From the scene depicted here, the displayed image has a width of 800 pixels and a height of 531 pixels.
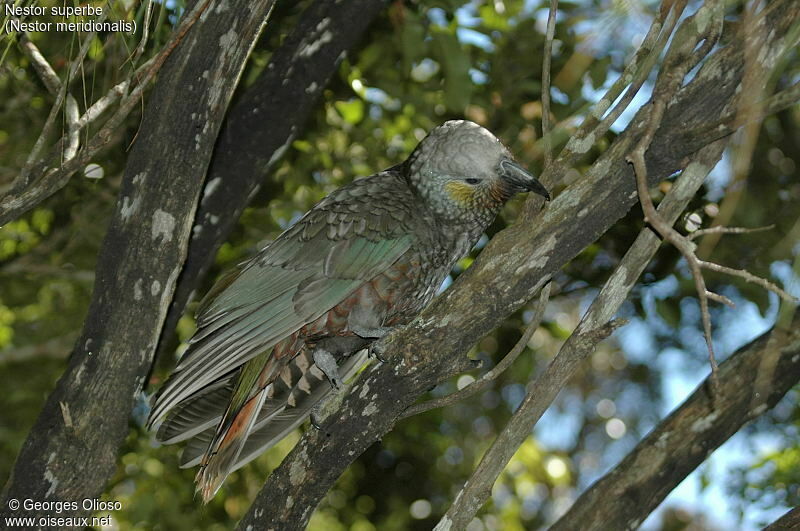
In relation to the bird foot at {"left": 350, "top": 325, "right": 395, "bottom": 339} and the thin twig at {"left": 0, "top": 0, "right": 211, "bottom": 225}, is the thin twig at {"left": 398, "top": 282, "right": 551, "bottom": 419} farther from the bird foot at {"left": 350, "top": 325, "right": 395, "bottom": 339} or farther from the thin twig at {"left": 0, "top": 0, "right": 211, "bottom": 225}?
the thin twig at {"left": 0, "top": 0, "right": 211, "bottom": 225}

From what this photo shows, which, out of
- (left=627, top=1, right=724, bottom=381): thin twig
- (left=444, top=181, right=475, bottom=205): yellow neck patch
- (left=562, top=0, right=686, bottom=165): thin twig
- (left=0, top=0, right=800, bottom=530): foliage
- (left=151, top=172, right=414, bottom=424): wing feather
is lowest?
(left=0, top=0, right=800, bottom=530): foliage

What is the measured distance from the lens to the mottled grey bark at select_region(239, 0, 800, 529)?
249 cm

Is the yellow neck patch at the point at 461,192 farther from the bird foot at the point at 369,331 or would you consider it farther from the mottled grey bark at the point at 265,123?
the mottled grey bark at the point at 265,123

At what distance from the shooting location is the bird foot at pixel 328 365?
319 centimetres

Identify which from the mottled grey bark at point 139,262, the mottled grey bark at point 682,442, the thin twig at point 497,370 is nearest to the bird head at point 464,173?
the thin twig at point 497,370

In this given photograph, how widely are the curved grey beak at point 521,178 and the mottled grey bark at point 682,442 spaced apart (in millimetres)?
911

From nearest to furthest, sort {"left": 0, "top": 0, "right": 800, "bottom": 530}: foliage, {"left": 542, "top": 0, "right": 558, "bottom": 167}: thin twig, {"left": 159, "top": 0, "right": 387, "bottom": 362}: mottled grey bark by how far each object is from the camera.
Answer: {"left": 542, "top": 0, "right": 558, "bottom": 167}: thin twig
{"left": 159, "top": 0, "right": 387, "bottom": 362}: mottled grey bark
{"left": 0, "top": 0, "right": 800, "bottom": 530}: foliage

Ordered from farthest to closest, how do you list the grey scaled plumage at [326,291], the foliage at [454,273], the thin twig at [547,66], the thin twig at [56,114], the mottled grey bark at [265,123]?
the foliage at [454,273] → the mottled grey bark at [265,123] → the grey scaled plumage at [326,291] → the thin twig at [547,66] → the thin twig at [56,114]

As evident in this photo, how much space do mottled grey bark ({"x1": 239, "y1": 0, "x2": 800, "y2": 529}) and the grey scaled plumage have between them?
47 centimetres

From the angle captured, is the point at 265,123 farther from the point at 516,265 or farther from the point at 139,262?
the point at 516,265

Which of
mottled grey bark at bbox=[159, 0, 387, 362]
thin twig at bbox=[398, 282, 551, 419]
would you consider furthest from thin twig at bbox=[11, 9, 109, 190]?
thin twig at bbox=[398, 282, 551, 419]

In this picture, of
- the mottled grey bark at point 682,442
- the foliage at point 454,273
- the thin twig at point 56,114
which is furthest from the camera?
the foliage at point 454,273

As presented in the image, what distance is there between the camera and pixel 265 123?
3.52 meters

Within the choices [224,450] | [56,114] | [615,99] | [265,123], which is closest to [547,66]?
[615,99]
